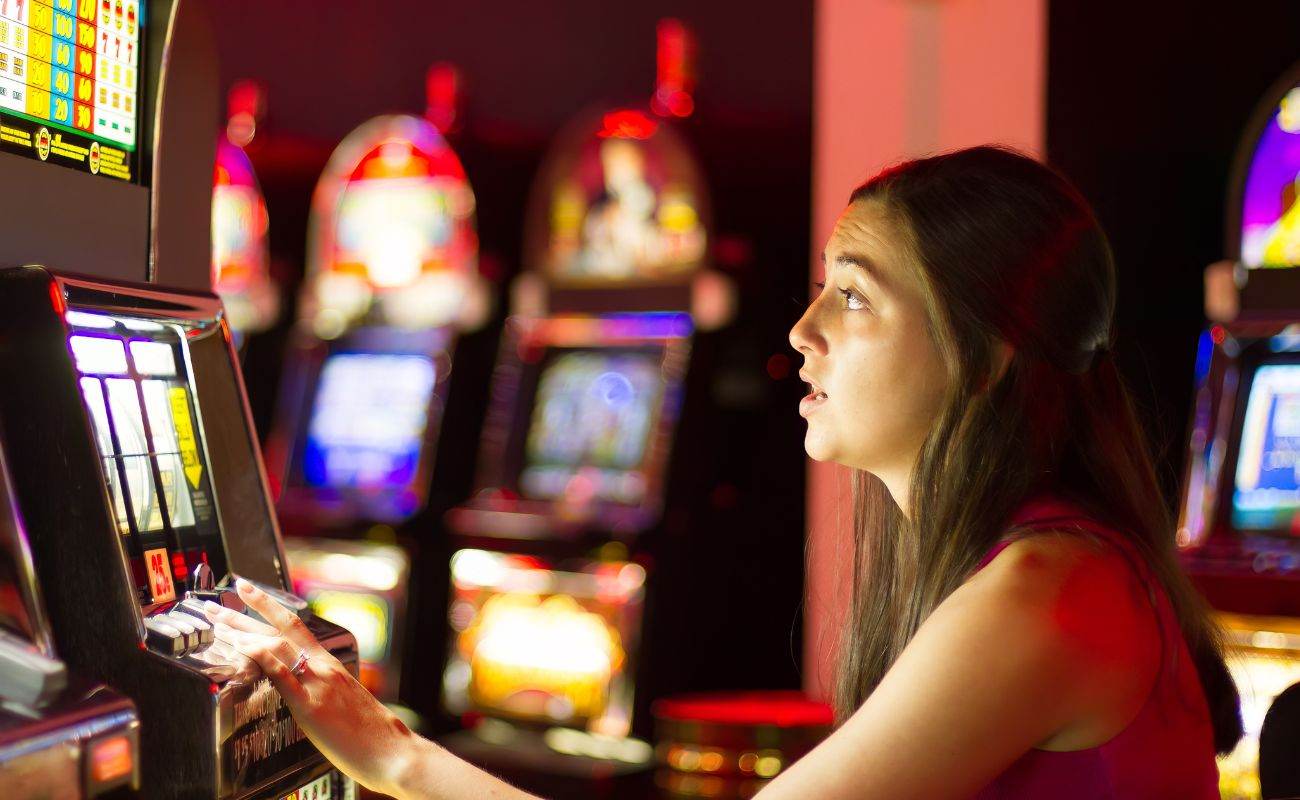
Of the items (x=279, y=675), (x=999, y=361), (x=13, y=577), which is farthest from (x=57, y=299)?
(x=999, y=361)

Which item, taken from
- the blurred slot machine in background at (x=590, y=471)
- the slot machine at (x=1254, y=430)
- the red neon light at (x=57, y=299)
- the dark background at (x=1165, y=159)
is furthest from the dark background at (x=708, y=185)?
the red neon light at (x=57, y=299)

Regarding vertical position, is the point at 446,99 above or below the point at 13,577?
above

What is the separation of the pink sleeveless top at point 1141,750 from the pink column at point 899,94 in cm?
236

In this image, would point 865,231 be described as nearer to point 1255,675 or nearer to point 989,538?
point 989,538

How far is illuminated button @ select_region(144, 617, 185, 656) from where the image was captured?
4.42 feet

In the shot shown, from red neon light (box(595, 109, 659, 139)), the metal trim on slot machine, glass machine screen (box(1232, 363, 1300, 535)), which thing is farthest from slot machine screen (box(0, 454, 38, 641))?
red neon light (box(595, 109, 659, 139))

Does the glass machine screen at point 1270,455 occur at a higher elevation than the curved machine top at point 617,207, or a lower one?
lower

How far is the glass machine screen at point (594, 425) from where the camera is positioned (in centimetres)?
408

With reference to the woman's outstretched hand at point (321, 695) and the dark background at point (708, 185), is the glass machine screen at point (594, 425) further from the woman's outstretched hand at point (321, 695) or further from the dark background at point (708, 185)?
the woman's outstretched hand at point (321, 695)

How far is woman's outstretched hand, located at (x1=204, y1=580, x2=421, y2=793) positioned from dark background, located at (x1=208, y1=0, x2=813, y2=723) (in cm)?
240

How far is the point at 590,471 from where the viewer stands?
13.6 feet

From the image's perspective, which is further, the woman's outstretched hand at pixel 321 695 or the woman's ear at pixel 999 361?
the woman's ear at pixel 999 361

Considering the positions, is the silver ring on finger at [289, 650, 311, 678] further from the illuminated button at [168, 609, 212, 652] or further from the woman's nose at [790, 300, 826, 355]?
the woman's nose at [790, 300, 826, 355]

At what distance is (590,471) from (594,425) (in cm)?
15
